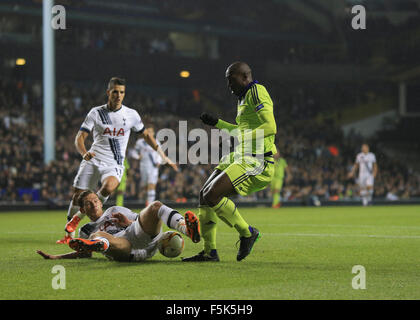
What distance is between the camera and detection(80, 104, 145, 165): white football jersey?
34.2 ft

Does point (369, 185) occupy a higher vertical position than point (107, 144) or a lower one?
lower

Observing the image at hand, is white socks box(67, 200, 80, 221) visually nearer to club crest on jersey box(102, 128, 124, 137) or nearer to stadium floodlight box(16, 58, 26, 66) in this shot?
club crest on jersey box(102, 128, 124, 137)

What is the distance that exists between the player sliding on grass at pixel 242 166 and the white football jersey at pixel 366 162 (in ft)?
57.6

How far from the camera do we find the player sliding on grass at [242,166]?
7.67 metres

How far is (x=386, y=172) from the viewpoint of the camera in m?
33.4

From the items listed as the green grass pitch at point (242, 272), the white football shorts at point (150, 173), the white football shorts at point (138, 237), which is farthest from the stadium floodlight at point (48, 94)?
the white football shorts at point (138, 237)

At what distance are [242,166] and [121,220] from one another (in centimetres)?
151

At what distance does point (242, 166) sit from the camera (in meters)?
7.78

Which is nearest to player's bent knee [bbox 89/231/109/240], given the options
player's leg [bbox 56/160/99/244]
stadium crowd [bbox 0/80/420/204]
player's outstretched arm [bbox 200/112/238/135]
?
player's outstretched arm [bbox 200/112/238/135]

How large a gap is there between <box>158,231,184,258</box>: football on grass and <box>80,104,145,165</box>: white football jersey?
3314mm

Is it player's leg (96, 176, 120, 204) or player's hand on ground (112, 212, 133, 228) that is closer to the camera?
player's hand on ground (112, 212, 133, 228)

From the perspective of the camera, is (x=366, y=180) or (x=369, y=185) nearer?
(x=366, y=180)

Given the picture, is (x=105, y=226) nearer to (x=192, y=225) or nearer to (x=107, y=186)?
(x=192, y=225)

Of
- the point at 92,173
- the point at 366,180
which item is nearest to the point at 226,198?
the point at 92,173
